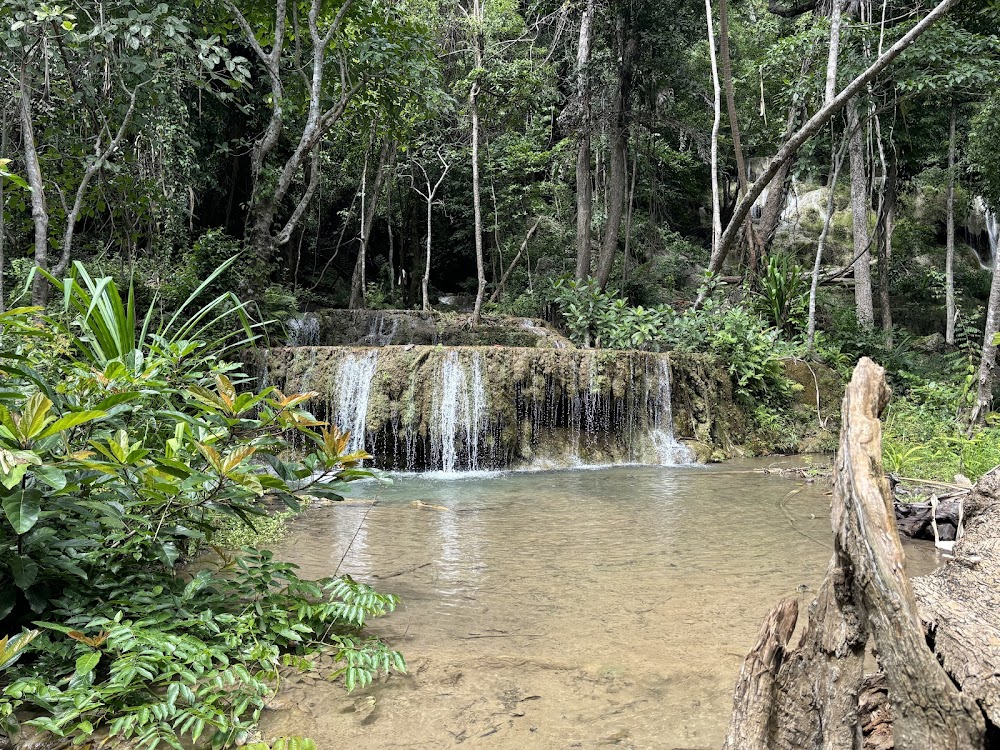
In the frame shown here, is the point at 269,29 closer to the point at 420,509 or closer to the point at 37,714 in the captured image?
the point at 420,509

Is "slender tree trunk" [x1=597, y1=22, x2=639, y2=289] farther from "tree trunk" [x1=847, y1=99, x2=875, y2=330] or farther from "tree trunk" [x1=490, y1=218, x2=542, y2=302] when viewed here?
"tree trunk" [x1=847, y1=99, x2=875, y2=330]

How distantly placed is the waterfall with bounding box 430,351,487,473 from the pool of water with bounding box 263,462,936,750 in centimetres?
240

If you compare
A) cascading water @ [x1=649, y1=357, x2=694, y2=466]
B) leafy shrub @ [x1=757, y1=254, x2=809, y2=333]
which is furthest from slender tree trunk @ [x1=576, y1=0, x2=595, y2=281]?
cascading water @ [x1=649, y1=357, x2=694, y2=466]

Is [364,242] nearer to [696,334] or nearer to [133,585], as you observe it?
[696,334]

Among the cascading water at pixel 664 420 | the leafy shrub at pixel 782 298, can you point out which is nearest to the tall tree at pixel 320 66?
the cascading water at pixel 664 420

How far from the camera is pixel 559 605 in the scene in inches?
116

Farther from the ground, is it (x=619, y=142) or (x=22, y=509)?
(x=619, y=142)

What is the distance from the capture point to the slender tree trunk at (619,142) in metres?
14.0

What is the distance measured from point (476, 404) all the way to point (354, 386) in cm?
172

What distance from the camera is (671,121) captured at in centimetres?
1434

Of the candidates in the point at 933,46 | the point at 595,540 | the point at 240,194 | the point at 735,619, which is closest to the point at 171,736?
the point at 735,619

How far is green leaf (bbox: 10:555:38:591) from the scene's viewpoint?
5.90 feet

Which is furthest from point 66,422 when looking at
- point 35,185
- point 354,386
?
point 354,386

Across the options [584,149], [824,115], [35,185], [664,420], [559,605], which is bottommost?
[559,605]
